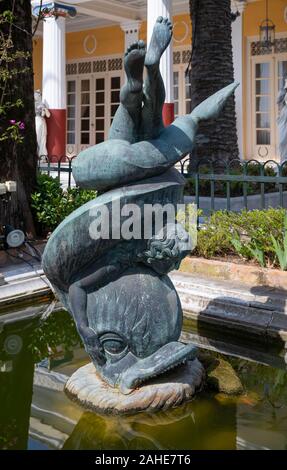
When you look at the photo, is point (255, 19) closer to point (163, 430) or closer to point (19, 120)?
point (19, 120)

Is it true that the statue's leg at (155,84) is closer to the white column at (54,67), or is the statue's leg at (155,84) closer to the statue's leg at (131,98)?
the statue's leg at (131,98)

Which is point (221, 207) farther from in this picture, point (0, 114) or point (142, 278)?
point (142, 278)

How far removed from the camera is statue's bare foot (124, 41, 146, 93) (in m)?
2.41

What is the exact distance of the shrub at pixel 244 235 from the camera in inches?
176

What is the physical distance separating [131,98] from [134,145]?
8.4 inches

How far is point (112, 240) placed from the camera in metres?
2.71

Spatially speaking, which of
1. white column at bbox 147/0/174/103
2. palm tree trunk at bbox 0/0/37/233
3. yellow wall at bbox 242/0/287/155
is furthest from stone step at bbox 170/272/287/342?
yellow wall at bbox 242/0/287/155

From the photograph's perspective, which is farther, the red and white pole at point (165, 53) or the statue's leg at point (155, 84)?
the red and white pole at point (165, 53)

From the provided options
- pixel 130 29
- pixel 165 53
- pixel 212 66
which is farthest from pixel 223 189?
pixel 130 29

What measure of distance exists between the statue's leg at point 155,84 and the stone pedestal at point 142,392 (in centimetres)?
118

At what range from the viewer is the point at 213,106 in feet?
9.61

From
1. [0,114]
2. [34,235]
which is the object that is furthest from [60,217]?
[0,114]

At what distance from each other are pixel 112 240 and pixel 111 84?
14.5m

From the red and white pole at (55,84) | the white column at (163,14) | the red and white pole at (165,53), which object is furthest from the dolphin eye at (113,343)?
the red and white pole at (55,84)
